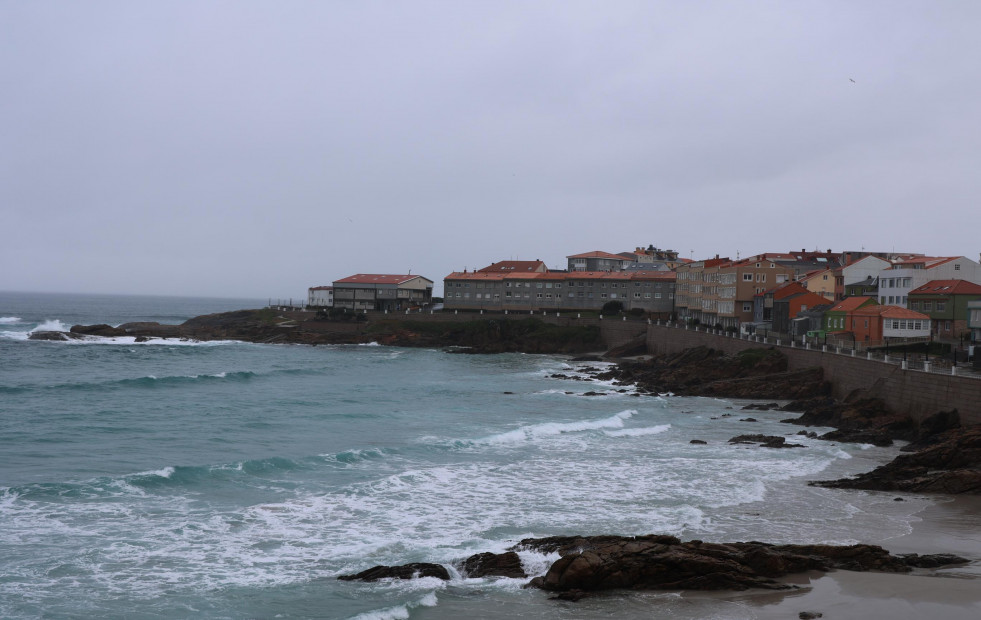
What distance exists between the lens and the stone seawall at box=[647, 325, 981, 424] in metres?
28.2

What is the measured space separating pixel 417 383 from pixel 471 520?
105 ft

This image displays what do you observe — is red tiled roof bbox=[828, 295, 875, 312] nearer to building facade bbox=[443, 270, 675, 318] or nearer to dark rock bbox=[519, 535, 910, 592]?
building facade bbox=[443, 270, 675, 318]

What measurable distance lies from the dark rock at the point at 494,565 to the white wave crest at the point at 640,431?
16140 millimetres

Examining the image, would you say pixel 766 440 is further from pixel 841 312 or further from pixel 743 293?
pixel 743 293

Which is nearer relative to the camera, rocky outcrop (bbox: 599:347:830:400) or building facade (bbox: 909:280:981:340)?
rocky outcrop (bbox: 599:347:830:400)

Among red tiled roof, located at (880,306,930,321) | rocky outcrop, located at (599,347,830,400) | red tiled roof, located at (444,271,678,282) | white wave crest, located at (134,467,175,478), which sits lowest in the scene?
white wave crest, located at (134,467,175,478)

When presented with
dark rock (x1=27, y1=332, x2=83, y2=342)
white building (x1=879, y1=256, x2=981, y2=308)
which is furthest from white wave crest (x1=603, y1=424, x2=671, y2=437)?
dark rock (x1=27, y1=332, x2=83, y2=342)

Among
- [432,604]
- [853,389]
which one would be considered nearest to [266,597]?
[432,604]

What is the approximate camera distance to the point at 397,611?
13.7 meters

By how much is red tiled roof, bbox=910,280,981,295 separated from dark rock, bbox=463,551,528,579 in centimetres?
4269

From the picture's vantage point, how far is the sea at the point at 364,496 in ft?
47.8

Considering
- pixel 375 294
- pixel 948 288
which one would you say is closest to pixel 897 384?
pixel 948 288

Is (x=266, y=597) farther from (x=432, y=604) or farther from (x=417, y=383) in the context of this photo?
(x=417, y=383)

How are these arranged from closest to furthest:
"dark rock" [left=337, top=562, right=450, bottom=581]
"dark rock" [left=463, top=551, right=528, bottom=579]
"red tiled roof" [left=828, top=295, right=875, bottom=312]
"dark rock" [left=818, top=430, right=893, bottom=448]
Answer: "dark rock" [left=337, top=562, right=450, bottom=581]
"dark rock" [left=463, top=551, right=528, bottom=579]
"dark rock" [left=818, top=430, right=893, bottom=448]
"red tiled roof" [left=828, top=295, right=875, bottom=312]
